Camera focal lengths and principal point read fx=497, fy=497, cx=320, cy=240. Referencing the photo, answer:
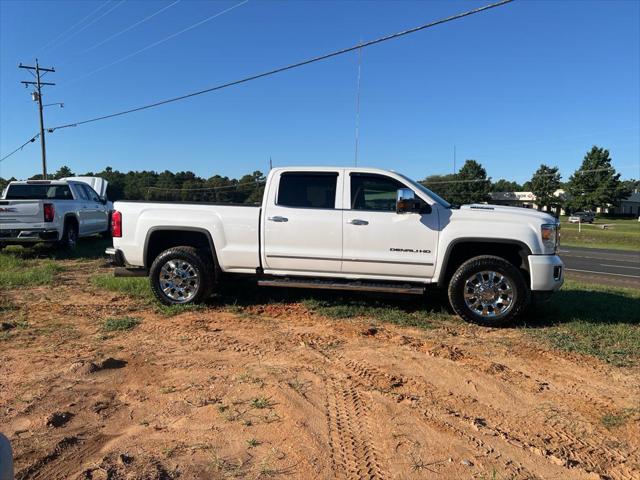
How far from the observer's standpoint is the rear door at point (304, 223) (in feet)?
21.2

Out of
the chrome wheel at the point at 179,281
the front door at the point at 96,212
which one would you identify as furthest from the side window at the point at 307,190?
the front door at the point at 96,212

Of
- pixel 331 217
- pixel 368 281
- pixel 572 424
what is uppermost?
pixel 331 217

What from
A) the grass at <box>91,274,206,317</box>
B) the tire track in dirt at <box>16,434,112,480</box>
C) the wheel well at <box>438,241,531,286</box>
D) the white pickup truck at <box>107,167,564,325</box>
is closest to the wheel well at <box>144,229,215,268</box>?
the white pickup truck at <box>107,167,564,325</box>

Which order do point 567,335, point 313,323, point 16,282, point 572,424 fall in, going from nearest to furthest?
point 572,424 → point 567,335 → point 313,323 → point 16,282

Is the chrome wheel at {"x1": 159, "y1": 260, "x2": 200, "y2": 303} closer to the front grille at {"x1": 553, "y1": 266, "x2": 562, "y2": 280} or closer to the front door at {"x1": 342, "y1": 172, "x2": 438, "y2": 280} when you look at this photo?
the front door at {"x1": 342, "y1": 172, "x2": 438, "y2": 280}

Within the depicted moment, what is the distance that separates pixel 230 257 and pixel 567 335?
4.25 metres

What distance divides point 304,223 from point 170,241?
2.04 metres

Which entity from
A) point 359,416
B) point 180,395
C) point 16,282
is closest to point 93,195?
point 16,282

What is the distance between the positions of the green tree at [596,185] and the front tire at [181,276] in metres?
85.6

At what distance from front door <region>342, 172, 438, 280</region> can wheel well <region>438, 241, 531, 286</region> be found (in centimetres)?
23

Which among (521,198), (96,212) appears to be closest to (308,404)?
(96,212)

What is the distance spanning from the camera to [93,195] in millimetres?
15555

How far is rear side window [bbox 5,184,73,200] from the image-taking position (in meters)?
13.6

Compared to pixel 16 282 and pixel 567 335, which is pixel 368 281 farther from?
pixel 16 282
